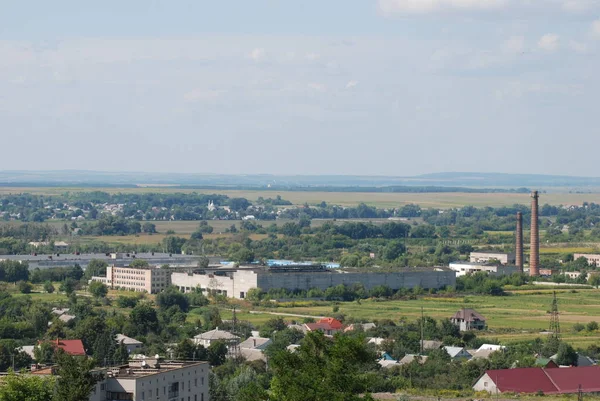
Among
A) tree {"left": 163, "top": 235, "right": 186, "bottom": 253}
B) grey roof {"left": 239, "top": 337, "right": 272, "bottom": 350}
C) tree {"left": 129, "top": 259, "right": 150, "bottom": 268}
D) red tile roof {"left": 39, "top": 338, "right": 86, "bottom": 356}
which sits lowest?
tree {"left": 163, "top": 235, "right": 186, "bottom": 253}

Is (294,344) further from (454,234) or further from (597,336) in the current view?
(454,234)

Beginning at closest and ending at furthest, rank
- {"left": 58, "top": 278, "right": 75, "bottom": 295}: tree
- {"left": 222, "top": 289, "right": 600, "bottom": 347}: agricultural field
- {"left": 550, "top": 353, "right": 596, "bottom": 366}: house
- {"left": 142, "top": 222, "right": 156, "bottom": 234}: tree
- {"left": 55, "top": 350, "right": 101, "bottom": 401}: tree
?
{"left": 55, "top": 350, "right": 101, "bottom": 401}: tree < {"left": 550, "top": 353, "right": 596, "bottom": 366}: house < {"left": 222, "top": 289, "right": 600, "bottom": 347}: agricultural field < {"left": 58, "top": 278, "right": 75, "bottom": 295}: tree < {"left": 142, "top": 222, "right": 156, "bottom": 234}: tree

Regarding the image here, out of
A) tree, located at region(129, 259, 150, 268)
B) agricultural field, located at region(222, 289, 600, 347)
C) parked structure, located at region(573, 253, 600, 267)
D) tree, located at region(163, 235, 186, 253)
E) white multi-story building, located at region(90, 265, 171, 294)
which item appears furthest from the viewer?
tree, located at region(163, 235, 186, 253)

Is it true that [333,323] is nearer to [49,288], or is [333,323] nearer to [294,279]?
[294,279]

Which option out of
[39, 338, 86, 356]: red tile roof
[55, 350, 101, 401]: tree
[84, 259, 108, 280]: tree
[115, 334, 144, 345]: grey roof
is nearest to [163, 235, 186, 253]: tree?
[84, 259, 108, 280]: tree

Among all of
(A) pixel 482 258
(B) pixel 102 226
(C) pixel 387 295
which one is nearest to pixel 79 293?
(C) pixel 387 295

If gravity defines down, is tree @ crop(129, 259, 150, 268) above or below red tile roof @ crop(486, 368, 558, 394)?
below

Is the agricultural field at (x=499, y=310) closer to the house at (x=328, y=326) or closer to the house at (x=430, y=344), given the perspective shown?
the house at (x=430, y=344)

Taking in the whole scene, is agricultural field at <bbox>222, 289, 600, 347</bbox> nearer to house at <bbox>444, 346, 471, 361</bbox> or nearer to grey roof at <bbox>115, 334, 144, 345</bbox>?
house at <bbox>444, 346, 471, 361</bbox>
